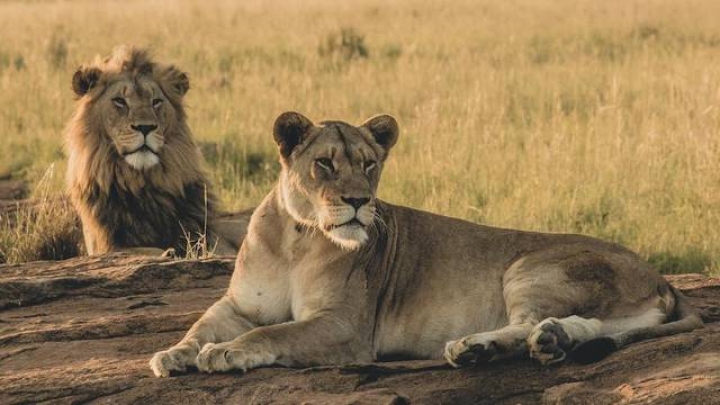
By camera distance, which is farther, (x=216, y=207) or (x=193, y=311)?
(x=216, y=207)

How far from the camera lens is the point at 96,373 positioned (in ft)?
15.0

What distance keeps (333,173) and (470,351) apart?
882 mm

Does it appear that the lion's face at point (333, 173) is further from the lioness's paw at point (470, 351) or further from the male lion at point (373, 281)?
the lioness's paw at point (470, 351)

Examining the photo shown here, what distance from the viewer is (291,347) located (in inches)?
180

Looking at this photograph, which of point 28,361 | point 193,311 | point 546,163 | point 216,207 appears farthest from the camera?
point 546,163

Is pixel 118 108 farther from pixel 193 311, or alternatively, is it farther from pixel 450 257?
pixel 450 257

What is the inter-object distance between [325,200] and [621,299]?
107cm

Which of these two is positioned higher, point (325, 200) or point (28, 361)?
point (325, 200)

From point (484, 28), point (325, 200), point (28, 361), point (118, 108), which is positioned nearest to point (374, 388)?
point (325, 200)

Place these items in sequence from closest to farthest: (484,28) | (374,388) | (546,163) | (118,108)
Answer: (374,388) → (118,108) → (546,163) → (484,28)

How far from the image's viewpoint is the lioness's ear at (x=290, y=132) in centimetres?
500

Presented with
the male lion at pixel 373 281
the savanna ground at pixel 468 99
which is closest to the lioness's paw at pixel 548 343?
the male lion at pixel 373 281

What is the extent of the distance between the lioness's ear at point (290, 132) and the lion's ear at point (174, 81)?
3.09m

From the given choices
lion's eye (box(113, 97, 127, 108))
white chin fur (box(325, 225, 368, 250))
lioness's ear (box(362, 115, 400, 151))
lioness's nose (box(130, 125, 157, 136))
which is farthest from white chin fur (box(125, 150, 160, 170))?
white chin fur (box(325, 225, 368, 250))
